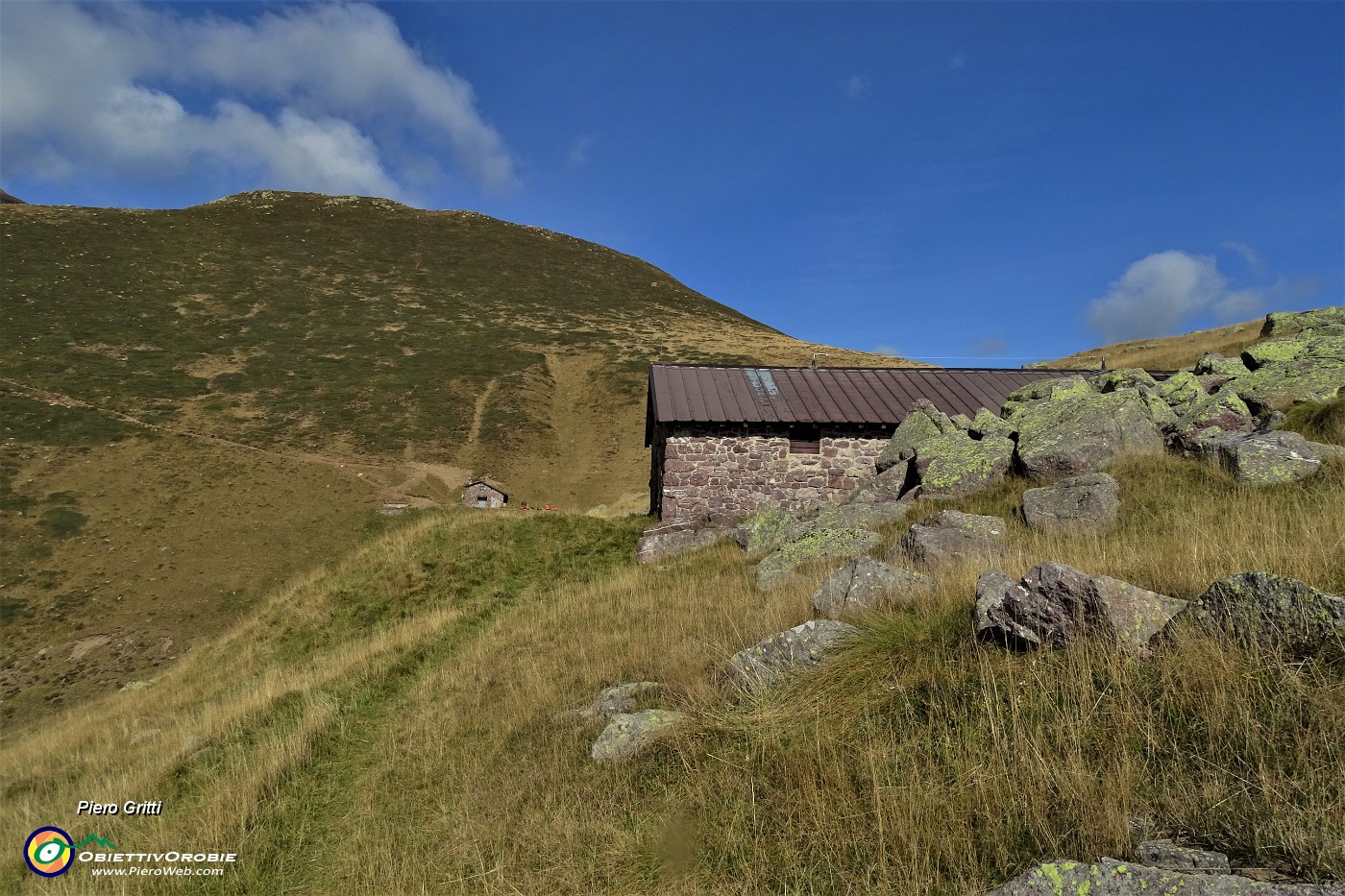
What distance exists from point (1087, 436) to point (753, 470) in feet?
34.9

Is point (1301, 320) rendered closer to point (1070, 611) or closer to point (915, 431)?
point (915, 431)

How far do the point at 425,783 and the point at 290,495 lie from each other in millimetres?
36693

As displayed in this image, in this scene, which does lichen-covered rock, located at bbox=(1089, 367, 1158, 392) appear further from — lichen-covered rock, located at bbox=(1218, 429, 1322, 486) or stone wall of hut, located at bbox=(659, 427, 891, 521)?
lichen-covered rock, located at bbox=(1218, 429, 1322, 486)

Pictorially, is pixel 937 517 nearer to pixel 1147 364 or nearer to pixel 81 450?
pixel 1147 364

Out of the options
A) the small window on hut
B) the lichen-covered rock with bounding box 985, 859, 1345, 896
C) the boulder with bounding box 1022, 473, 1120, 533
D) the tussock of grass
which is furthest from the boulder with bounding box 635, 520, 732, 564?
the lichen-covered rock with bounding box 985, 859, 1345, 896

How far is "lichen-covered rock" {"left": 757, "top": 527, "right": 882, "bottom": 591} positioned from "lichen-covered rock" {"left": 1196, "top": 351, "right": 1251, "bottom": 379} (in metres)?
10.4

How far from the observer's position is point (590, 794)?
500 centimetres

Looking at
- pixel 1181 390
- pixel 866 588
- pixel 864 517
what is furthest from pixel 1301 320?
pixel 866 588

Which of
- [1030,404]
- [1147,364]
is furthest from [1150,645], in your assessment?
[1147,364]

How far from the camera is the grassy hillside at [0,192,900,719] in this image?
28.2 m

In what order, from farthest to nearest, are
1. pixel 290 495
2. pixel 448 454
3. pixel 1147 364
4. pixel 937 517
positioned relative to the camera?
pixel 448 454
pixel 290 495
pixel 1147 364
pixel 937 517

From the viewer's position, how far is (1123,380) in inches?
628

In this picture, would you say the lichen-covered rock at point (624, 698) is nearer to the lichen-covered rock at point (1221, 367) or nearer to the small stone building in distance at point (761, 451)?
the small stone building in distance at point (761, 451)

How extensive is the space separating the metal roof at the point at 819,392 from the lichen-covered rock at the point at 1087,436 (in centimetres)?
845
